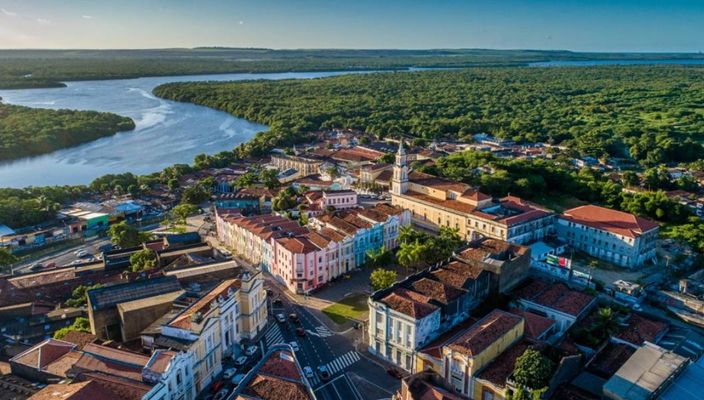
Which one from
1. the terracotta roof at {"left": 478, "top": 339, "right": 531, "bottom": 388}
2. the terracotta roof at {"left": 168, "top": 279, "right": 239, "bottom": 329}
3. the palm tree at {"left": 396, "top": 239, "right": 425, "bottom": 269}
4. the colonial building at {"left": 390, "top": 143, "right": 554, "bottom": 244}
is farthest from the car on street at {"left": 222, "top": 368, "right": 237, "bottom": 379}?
the colonial building at {"left": 390, "top": 143, "right": 554, "bottom": 244}

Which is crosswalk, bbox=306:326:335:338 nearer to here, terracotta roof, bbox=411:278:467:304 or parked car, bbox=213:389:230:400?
terracotta roof, bbox=411:278:467:304

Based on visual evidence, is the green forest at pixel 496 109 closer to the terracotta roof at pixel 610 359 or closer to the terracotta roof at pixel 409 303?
the terracotta roof at pixel 409 303

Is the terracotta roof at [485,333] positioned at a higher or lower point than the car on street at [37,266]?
higher

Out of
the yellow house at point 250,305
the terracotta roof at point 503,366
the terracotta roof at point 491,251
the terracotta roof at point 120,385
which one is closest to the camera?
the terracotta roof at point 120,385

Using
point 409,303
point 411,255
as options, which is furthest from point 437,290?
point 411,255

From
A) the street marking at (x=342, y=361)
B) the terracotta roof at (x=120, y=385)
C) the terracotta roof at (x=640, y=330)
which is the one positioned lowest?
the street marking at (x=342, y=361)

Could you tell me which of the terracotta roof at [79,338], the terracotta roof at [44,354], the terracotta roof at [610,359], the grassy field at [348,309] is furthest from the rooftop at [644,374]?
the terracotta roof at [44,354]

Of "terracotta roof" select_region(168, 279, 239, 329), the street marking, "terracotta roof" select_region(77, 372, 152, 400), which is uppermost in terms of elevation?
"terracotta roof" select_region(168, 279, 239, 329)
